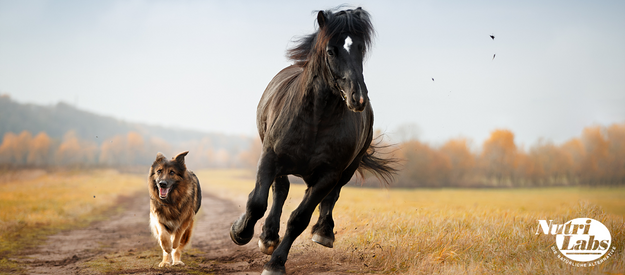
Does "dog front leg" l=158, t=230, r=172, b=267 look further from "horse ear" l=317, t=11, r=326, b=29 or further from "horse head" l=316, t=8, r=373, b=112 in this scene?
"horse ear" l=317, t=11, r=326, b=29

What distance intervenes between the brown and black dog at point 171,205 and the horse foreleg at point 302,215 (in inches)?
102

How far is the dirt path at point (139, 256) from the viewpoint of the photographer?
5980 millimetres

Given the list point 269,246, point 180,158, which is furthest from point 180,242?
point 269,246

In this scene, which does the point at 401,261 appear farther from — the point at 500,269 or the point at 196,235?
the point at 196,235

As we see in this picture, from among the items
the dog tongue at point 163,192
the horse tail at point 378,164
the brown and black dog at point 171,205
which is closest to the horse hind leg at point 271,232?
the brown and black dog at point 171,205

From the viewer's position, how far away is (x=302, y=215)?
4742 mm

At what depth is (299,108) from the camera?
4523 mm

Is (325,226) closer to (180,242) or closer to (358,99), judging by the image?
(180,242)

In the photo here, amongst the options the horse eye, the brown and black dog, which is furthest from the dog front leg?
the horse eye

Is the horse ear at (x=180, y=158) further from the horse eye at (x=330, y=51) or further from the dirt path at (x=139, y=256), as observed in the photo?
the horse eye at (x=330, y=51)

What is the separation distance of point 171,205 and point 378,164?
376 cm

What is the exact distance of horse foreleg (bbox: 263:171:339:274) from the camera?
464cm

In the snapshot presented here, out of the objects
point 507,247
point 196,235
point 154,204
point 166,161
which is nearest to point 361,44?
point 507,247

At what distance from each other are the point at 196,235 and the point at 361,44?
8712mm
